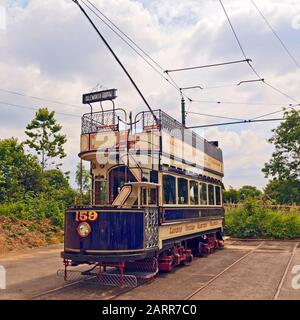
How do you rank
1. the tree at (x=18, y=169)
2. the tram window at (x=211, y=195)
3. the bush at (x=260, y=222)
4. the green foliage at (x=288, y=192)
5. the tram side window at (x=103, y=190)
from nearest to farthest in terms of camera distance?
the tram side window at (x=103, y=190), the tram window at (x=211, y=195), the bush at (x=260, y=222), the tree at (x=18, y=169), the green foliage at (x=288, y=192)

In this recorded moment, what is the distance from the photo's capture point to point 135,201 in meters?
10.6

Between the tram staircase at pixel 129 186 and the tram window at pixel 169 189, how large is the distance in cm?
89

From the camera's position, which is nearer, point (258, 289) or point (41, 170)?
point (258, 289)

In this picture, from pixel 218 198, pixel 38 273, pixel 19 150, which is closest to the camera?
pixel 38 273

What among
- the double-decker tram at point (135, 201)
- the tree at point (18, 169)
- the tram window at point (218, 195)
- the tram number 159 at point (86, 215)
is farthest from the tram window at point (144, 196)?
the tree at point (18, 169)

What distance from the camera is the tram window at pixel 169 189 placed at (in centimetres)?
1084

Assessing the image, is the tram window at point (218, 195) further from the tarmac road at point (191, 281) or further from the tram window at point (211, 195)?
the tarmac road at point (191, 281)

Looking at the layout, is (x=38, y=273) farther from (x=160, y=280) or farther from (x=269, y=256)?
(x=269, y=256)

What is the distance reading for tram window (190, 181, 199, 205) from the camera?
1320 centimetres

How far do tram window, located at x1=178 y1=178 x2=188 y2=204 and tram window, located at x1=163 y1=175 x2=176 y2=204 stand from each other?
18.2 inches
